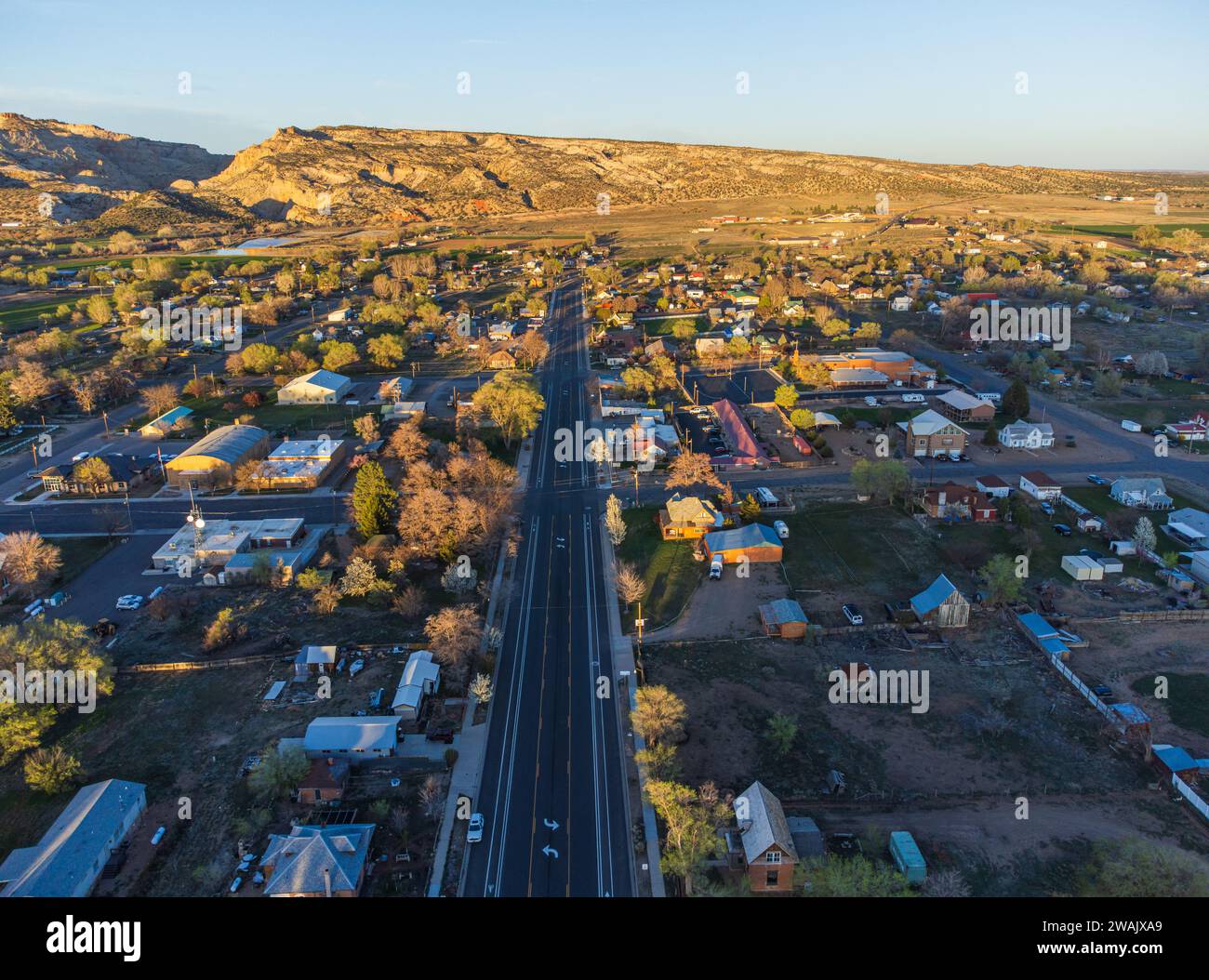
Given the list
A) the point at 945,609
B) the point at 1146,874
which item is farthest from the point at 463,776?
the point at 945,609

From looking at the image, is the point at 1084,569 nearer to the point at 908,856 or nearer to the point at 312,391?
the point at 908,856

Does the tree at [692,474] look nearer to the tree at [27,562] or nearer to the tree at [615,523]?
the tree at [615,523]

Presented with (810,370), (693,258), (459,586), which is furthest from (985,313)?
(459,586)

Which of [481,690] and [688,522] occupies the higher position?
[688,522]

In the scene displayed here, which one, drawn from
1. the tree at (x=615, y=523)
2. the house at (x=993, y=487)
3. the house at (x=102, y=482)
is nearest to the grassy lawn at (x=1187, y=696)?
the house at (x=993, y=487)

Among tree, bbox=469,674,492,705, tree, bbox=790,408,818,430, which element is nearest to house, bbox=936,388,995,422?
tree, bbox=790,408,818,430

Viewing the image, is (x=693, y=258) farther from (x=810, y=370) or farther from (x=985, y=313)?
(x=810, y=370)

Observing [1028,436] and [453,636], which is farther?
[1028,436]
